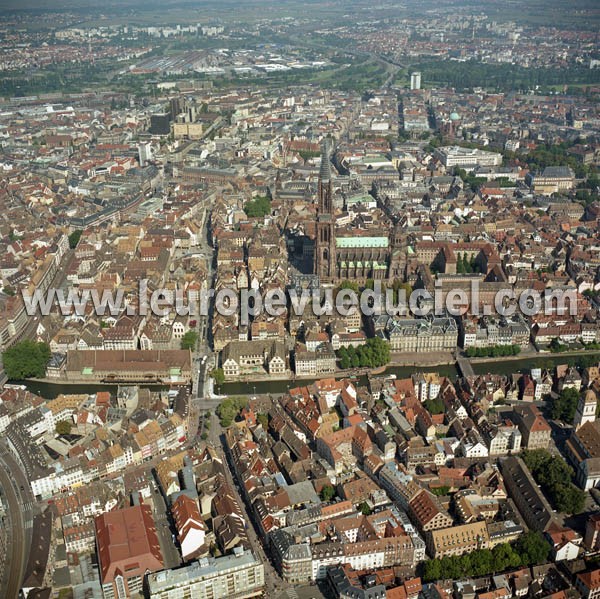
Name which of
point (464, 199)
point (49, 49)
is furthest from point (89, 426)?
point (49, 49)

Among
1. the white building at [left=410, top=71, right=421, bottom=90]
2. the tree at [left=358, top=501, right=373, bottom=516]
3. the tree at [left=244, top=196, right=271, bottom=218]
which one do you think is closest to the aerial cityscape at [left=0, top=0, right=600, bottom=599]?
the tree at [left=358, top=501, right=373, bottom=516]

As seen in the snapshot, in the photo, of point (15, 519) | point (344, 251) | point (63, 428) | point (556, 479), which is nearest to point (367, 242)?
point (344, 251)

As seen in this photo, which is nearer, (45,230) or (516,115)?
(45,230)

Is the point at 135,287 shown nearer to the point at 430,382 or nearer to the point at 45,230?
the point at 45,230

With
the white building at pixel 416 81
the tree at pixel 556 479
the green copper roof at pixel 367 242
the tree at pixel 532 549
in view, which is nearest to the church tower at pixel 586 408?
the tree at pixel 556 479

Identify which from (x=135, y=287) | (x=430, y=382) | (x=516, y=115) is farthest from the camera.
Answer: (x=516, y=115)

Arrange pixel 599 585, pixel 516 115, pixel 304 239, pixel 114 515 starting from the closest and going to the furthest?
pixel 599 585 < pixel 114 515 < pixel 304 239 < pixel 516 115
